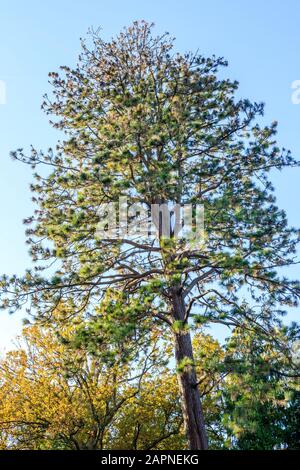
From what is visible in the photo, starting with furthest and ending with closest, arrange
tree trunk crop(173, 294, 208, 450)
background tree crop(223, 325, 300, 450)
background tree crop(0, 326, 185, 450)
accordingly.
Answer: background tree crop(0, 326, 185, 450)
tree trunk crop(173, 294, 208, 450)
background tree crop(223, 325, 300, 450)

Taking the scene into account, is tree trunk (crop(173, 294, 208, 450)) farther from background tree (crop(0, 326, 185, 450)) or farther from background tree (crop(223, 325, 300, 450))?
background tree (crop(0, 326, 185, 450))

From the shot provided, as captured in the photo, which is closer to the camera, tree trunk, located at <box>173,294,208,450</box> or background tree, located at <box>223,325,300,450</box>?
background tree, located at <box>223,325,300,450</box>

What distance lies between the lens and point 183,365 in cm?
779

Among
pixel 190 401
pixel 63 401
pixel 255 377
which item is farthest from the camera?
pixel 63 401

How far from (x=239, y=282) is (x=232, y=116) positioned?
386 cm

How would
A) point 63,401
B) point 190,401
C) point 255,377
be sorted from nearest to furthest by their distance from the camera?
point 255,377
point 190,401
point 63,401

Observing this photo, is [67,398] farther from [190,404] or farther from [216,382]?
[216,382]

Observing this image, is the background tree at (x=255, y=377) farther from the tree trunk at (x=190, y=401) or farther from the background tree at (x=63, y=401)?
the background tree at (x=63, y=401)

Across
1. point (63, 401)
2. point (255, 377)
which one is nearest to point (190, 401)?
point (255, 377)

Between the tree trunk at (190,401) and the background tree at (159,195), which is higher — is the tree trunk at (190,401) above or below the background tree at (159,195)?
below

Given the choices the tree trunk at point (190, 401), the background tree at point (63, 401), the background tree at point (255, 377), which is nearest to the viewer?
the background tree at point (255, 377)

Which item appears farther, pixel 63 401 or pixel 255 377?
pixel 63 401

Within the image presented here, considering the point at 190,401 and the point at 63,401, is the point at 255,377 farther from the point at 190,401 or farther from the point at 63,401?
the point at 63,401
